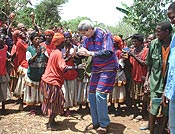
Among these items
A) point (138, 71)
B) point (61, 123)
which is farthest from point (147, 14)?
point (61, 123)

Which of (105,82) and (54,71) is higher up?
(54,71)

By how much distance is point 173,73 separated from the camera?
3.11 m

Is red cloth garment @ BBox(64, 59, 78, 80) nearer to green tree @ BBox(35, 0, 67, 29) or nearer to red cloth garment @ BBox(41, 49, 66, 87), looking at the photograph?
red cloth garment @ BBox(41, 49, 66, 87)

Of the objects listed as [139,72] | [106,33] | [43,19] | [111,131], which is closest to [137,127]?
[111,131]

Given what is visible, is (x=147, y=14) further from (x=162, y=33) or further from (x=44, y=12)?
(x=44, y=12)

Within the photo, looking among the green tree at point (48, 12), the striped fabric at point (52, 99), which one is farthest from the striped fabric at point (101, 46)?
the green tree at point (48, 12)

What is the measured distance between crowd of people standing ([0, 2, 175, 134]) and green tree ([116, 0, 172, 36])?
4.34 m

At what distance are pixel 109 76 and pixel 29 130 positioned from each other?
→ 1.74m

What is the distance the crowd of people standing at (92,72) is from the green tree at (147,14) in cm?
434

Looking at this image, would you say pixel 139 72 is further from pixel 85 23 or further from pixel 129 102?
pixel 85 23

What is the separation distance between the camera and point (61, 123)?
5512 mm

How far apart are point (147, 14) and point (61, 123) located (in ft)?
19.3

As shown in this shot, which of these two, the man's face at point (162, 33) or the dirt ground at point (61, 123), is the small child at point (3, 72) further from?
the man's face at point (162, 33)

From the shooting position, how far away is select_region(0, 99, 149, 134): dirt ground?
5.14 meters
